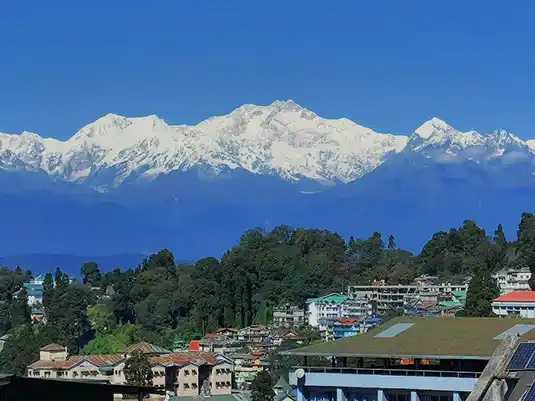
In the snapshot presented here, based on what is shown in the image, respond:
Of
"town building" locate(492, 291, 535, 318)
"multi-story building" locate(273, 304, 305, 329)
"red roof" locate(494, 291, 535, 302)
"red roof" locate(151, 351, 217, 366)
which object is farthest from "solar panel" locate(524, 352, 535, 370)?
"multi-story building" locate(273, 304, 305, 329)

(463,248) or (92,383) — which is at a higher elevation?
(463,248)

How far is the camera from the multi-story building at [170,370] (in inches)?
2231

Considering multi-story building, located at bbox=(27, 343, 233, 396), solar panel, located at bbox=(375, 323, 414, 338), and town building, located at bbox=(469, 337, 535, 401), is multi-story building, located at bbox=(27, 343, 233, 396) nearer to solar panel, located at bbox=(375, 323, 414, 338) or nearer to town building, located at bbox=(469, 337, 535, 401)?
solar panel, located at bbox=(375, 323, 414, 338)

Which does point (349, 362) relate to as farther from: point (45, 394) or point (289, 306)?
point (289, 306)

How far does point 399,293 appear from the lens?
84375 millimetres

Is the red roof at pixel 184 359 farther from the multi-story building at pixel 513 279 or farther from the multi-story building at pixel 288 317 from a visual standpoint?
the multi-story building at pixel 513 279

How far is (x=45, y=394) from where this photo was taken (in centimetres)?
988

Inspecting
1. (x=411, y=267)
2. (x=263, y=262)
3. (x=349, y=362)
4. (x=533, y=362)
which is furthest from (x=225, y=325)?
(x=533, y=362)

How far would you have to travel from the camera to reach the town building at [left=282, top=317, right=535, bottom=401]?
59.0 feet

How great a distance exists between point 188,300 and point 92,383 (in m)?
71.5

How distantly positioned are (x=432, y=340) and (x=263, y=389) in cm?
2947

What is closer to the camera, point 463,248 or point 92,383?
point 92,383

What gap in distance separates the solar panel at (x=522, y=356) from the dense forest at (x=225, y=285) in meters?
56.6

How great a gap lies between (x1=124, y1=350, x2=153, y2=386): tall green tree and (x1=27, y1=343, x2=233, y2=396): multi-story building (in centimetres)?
279
